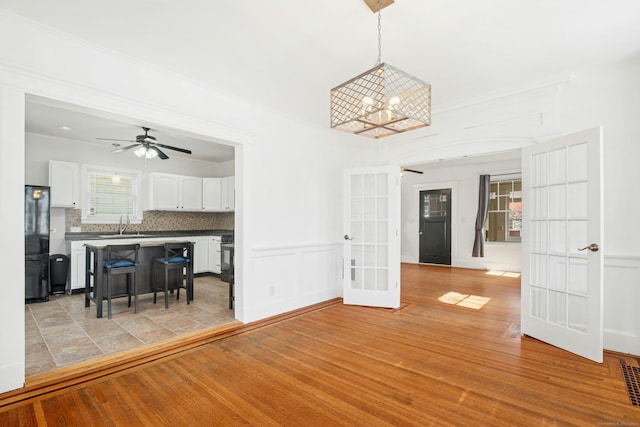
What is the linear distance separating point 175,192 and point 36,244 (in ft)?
8.29

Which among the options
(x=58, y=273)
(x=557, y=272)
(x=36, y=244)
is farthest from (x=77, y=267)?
(x=557, y=272)

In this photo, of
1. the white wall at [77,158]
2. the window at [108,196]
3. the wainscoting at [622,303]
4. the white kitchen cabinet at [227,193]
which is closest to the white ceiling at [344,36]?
the wainscoting at [622,303]

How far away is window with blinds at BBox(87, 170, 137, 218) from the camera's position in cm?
591

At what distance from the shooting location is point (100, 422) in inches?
76.2

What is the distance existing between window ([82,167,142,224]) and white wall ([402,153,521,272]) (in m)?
7.04

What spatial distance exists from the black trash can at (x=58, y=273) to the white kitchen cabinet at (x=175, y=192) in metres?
1.74

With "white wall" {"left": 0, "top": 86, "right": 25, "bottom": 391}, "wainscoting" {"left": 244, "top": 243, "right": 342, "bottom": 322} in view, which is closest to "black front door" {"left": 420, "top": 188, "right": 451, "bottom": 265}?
"wainscoting" {"left": 244, "top": 243, "right": 342, "bottom": 322}

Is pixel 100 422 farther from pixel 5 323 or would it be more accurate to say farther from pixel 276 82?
pixel 276 82

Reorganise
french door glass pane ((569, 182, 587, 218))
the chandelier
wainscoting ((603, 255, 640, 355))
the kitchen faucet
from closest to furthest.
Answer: the chandelier < wainscoting ((603, 255, 640, 355)) < french door glass pane ((569, 182, 587, 218)) < the kitchen faucet

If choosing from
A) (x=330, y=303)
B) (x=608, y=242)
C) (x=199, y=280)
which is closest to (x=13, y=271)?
(x=330, y=303)

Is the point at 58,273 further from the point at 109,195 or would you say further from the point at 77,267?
the point at 109,195

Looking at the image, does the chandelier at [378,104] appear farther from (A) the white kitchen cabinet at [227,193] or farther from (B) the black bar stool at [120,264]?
(A) the white kitchen cabinet at [227,193]

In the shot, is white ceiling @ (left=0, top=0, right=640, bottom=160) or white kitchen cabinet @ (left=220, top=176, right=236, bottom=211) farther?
white kitchen cabinet @ (left=220, top=176, right=236, bottom=211)

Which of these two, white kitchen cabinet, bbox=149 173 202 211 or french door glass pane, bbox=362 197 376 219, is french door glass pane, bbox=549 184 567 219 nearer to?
french door glass pane, bbox=362 197 376 219
